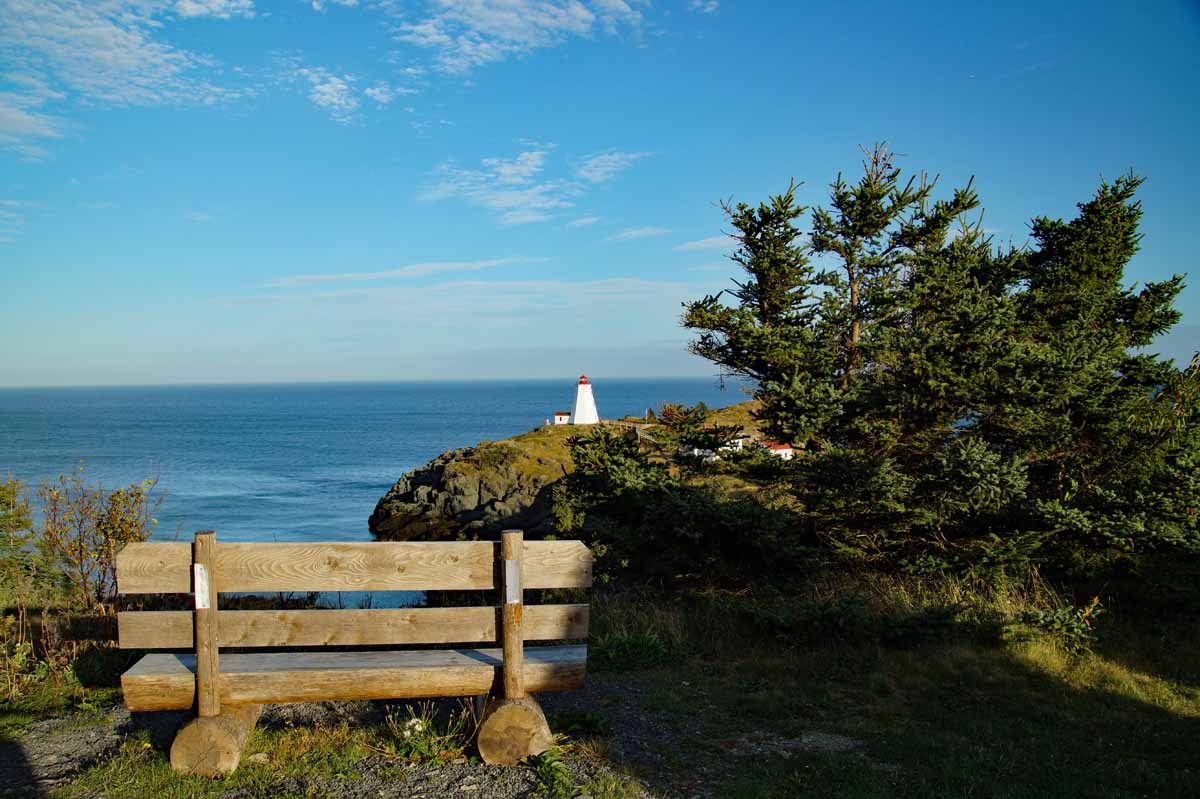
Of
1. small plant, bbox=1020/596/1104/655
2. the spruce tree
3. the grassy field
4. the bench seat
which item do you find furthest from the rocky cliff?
the bench seat

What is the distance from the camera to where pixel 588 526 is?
1199 centimetres

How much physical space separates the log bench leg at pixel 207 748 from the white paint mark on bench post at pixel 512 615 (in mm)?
1534

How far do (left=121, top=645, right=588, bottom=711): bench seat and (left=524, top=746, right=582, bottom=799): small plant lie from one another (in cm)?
38

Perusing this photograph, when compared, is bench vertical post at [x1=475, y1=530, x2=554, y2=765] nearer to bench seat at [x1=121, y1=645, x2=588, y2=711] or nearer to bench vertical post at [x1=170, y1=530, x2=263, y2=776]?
bench seat at [x1=121, y1=645, x2=588, y2=711]

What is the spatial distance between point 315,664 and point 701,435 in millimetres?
8385

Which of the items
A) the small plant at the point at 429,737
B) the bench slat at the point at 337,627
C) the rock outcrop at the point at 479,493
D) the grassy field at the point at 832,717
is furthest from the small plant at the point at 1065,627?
the rock outcrop at the point at 479,493

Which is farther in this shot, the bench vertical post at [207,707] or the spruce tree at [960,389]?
the spruce tree at [960,389]

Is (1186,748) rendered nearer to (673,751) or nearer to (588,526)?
(673,751)

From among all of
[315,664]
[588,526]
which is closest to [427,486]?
[588,526]

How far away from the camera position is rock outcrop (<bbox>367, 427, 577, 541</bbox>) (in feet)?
91.9

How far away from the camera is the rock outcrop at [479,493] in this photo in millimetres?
28000

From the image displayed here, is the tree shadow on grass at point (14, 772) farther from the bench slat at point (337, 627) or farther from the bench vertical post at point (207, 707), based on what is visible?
the bench slat at point (337, 627)

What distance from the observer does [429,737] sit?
472 cm

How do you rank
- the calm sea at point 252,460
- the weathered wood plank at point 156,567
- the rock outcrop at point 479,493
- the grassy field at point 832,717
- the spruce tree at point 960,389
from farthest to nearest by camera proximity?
the calm sea at point 252,460 → the rock outcrop at point 479,493 → the spruce tree at point 960,389 → the grassy field at point 832,717 → the weathered wood plank at point 156,567
